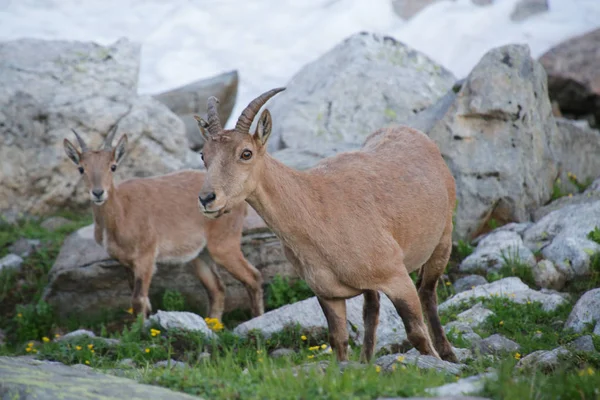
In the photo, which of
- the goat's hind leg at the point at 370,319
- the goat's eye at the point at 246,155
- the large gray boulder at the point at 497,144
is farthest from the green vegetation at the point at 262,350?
the goat's eye at the point at 246,155

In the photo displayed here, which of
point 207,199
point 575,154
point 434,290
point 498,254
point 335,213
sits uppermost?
point 207,199

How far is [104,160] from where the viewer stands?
10922 mm

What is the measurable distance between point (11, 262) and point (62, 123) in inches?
121

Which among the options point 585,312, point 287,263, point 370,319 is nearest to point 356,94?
point 287,263

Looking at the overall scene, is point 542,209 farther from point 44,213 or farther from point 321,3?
point 321,3

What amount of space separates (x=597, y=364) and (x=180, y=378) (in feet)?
11.4

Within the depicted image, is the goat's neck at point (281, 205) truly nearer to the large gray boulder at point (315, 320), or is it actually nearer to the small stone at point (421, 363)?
the small stone at point (421, 363)

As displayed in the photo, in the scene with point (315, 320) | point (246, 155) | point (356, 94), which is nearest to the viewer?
point (246, 155)

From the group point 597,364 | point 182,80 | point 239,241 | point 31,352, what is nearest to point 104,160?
point 239,241

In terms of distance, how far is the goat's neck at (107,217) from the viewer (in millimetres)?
10938

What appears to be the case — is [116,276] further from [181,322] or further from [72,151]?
[181,322]

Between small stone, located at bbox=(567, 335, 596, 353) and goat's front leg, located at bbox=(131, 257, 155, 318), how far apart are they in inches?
210

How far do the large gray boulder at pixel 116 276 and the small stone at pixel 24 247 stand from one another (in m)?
0.80

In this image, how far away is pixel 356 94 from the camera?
14.7m
